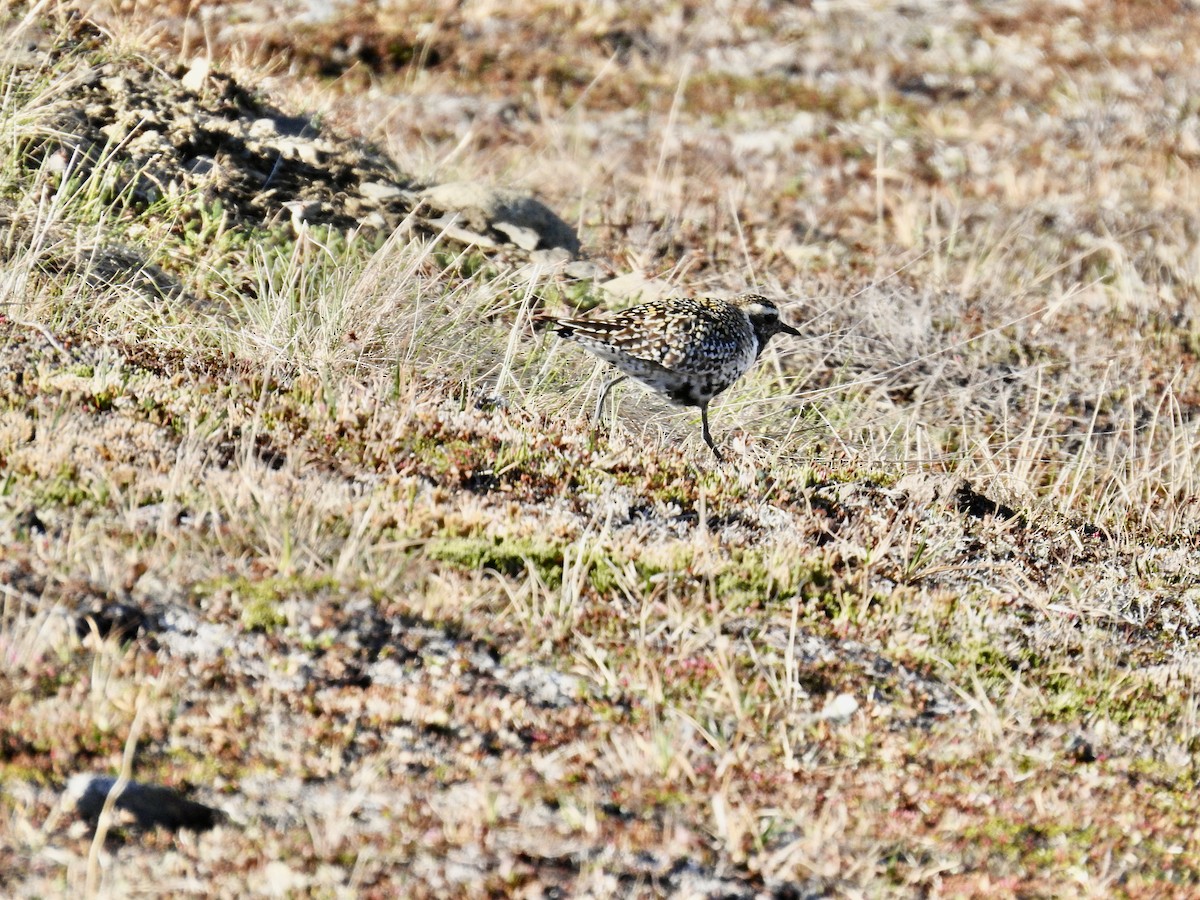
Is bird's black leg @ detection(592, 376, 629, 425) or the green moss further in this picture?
bird's black leg @ detection(592, 376, 629, 425)

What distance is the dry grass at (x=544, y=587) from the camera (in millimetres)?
4863

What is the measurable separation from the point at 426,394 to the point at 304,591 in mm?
2190

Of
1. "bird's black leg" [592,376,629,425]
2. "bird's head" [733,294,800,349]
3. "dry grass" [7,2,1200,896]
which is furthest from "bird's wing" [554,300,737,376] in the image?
"bird's head" [733,294,800,349]

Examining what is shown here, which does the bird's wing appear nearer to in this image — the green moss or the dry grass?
the dry grass

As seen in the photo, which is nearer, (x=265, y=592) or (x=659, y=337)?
(x=265, y=592)

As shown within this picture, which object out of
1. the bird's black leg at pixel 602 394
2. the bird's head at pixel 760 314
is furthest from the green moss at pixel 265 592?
the bird's head at pixel 760 314

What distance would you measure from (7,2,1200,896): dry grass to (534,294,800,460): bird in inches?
15.2

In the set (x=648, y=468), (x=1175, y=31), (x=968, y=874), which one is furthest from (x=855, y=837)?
(x=1175, y=31)

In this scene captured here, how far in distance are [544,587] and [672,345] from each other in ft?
8.26

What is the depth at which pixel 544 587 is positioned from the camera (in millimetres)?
6039

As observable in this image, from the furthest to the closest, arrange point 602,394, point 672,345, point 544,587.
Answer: point 602,394, point 672,345, point 544,587

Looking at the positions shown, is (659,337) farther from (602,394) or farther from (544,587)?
(544,587)

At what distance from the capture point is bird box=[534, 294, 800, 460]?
Answer: 821 centimetres

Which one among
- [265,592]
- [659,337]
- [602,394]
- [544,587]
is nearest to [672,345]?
[659,337]
